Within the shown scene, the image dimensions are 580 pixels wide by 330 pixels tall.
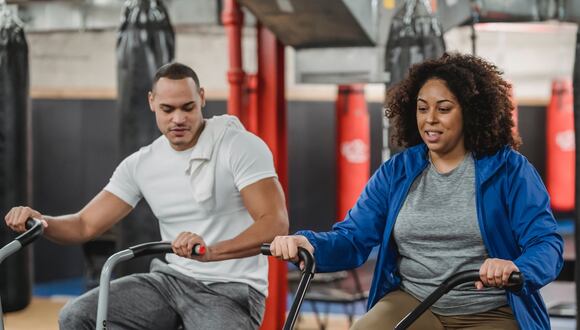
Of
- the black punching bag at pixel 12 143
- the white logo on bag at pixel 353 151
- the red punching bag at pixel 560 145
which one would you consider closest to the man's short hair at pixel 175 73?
the black punching bag at pixel 12 143

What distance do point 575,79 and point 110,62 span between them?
5.16m

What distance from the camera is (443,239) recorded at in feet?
7.85

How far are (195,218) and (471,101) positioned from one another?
34.9 inches

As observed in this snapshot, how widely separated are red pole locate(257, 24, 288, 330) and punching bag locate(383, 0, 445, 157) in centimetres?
76

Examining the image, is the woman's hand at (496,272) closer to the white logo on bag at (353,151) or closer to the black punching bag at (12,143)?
the black punching bag at (12,143)

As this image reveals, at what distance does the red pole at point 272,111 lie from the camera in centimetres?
525

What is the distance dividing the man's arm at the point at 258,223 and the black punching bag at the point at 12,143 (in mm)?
3567

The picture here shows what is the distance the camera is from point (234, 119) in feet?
9.48

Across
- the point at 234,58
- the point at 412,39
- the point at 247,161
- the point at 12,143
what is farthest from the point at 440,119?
the point at 12,143

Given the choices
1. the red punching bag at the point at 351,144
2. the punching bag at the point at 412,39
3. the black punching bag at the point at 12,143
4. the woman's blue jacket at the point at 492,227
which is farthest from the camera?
the red punching bag at the point at 351,144

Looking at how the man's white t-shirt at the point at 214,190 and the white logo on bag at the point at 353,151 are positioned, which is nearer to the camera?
the man's white t-shirt at the point at 214,190

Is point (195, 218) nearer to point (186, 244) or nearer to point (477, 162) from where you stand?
point (186, 244)

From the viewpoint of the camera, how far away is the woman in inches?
91.0

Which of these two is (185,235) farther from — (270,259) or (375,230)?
(270,259)
